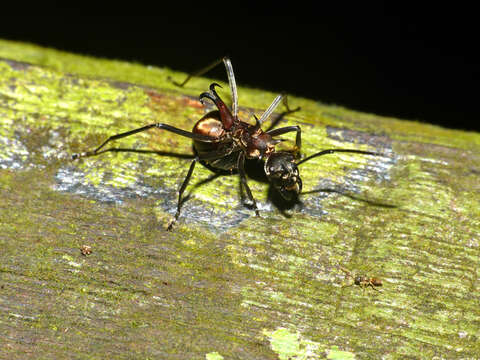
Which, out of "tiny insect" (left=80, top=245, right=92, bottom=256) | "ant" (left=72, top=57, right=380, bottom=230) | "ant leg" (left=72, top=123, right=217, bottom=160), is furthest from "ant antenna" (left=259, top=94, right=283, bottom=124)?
"tiny insect" (left=80, top=245, right=92, bottom=256)

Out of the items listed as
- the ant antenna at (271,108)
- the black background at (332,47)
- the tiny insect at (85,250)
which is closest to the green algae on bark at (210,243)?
the tiny insect at (85,250)

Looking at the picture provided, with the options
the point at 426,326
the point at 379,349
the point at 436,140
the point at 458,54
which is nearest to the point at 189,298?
the point at 379,349

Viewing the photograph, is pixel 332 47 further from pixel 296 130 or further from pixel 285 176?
pixel 285 176

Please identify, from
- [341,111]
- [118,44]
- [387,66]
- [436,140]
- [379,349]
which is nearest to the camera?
[379,349]

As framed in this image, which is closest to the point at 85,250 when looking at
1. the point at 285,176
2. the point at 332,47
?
the point at 285,176

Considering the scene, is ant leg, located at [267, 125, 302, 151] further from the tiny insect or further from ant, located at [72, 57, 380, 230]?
the tiny insect

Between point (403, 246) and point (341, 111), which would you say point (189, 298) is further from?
point (341, 111)
